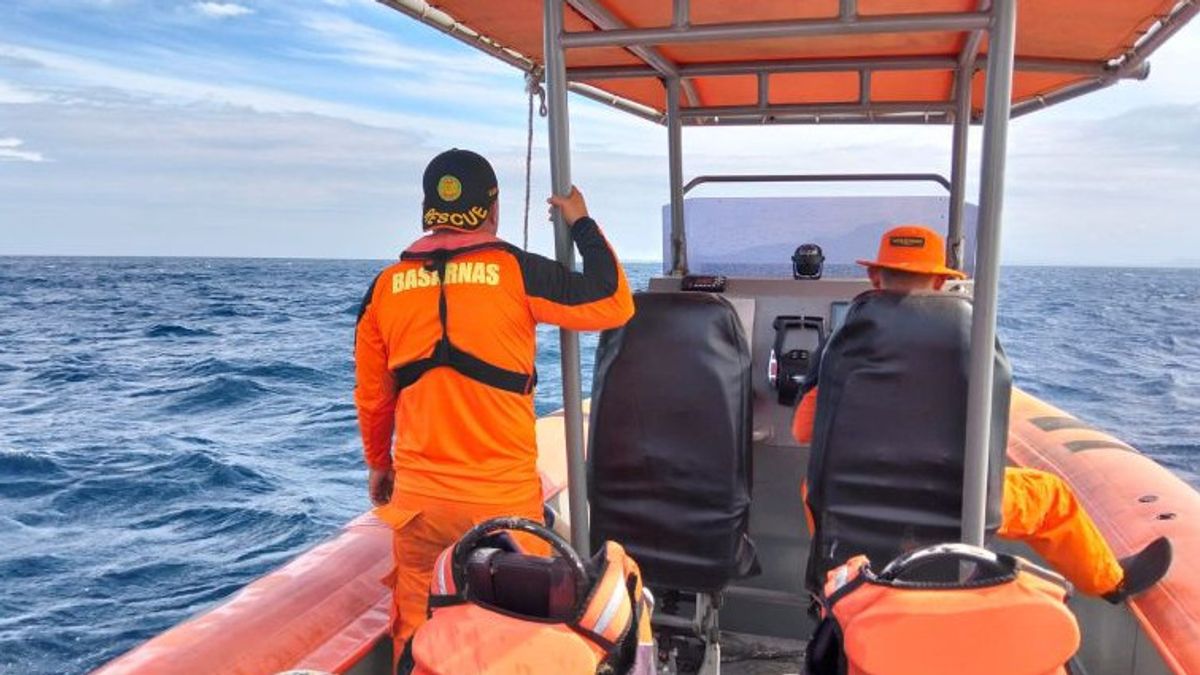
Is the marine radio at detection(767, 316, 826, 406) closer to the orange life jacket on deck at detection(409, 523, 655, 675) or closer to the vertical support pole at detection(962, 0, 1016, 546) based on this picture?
the vertical support pole at detection(962, 0, 1016, 546)

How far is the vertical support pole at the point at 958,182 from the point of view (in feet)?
12.2

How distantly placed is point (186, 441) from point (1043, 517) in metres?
10.2

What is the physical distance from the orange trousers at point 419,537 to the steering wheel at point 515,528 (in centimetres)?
52

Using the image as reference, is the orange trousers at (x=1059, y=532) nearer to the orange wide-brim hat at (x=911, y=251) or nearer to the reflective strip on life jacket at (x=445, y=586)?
the orange wide-brim hat at (x=911, y=251)

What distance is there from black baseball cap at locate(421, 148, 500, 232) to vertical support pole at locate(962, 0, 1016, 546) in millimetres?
1117

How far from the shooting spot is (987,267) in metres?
1.98

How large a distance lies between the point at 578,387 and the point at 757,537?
1.31 m

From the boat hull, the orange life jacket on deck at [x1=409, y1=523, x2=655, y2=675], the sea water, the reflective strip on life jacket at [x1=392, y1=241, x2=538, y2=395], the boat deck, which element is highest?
the reflective strip on life jacket at [x1=392, y1=241, x2=538, y2=395]

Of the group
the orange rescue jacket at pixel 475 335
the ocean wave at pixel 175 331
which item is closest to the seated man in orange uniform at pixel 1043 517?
the orange rescue jacket at pixel 475 335

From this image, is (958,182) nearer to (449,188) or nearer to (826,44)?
(826,44)

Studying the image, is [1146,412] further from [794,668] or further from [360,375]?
[360,375]

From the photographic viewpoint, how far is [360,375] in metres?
2.39

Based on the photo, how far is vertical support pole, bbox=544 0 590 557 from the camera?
89.1 inches

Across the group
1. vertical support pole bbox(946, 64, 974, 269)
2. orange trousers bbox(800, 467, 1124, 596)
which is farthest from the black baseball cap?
vertical support pole bbox(946, 64, 974, 269)
